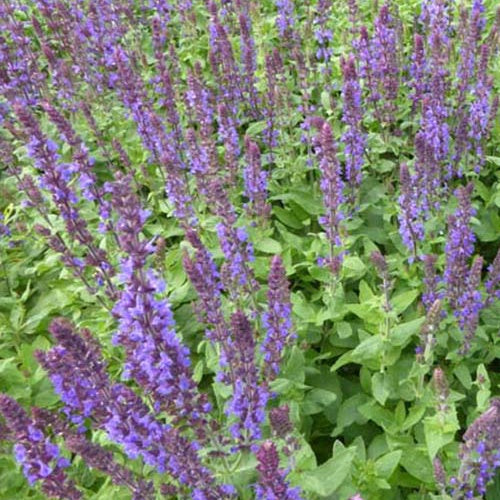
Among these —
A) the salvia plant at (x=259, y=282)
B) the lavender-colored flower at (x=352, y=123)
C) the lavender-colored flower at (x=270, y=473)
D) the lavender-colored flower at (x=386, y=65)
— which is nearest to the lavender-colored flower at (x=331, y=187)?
the salvia plant at (x=259, y=282)

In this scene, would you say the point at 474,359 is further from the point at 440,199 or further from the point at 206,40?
the point at 206,40

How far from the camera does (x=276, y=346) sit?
12.5 feet

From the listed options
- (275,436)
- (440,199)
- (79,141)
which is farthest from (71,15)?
(275,436)

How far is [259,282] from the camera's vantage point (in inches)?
208

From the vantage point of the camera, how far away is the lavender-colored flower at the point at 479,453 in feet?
9.68

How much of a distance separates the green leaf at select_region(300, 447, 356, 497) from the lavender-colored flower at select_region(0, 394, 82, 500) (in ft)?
3.81

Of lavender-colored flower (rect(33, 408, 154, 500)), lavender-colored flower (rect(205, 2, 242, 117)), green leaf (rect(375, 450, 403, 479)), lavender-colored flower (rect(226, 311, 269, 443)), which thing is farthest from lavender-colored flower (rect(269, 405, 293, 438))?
lavender-colored flower (rect(205, 2, 242, 117))

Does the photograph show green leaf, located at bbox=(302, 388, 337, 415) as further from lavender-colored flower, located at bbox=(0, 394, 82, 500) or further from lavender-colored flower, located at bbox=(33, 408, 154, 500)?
lavender-colored flower, located at bbox=(0, 394, 82, 500)

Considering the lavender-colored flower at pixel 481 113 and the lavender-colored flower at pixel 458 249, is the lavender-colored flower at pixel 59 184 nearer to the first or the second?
the lavender-colored flower at pixel 458 249

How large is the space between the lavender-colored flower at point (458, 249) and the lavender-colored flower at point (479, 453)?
3.80ft

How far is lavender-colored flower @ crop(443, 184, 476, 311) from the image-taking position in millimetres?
4289

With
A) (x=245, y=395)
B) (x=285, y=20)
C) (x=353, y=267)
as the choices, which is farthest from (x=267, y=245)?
(x=285, y=20)

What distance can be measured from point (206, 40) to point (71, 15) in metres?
1.73

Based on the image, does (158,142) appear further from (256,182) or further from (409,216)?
(409,216)
